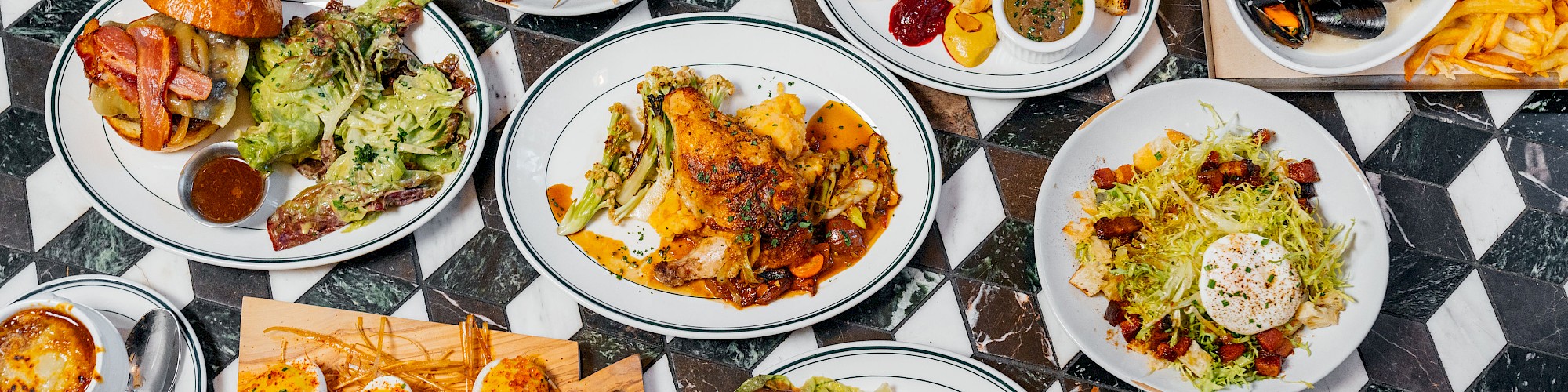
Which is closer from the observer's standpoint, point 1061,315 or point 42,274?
point 1061,315

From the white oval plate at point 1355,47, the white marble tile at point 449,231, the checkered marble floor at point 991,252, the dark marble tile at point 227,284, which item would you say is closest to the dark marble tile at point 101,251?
the checkered marble floor at point 991,252

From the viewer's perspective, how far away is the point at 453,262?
3.48 metres

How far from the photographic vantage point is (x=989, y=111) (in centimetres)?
348

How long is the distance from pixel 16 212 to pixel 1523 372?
19.8 feet

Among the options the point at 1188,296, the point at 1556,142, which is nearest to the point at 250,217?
the point at 1188,296

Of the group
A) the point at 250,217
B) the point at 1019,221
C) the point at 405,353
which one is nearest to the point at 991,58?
the point at 1019,221

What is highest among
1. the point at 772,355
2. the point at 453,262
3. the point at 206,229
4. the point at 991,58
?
the point at 991,58

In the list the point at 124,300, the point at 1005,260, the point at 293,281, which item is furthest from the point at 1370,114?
the point at 124,300

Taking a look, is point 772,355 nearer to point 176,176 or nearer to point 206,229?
point 206,229

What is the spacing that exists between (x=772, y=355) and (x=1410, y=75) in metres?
2.66

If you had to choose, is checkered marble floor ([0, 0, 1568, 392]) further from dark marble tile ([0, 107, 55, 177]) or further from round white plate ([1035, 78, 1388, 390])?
round white plate ([1035, 78, 1388, 390])

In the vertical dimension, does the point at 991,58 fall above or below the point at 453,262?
above

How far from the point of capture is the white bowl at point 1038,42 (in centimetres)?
319

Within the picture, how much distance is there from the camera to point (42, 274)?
138 inches
